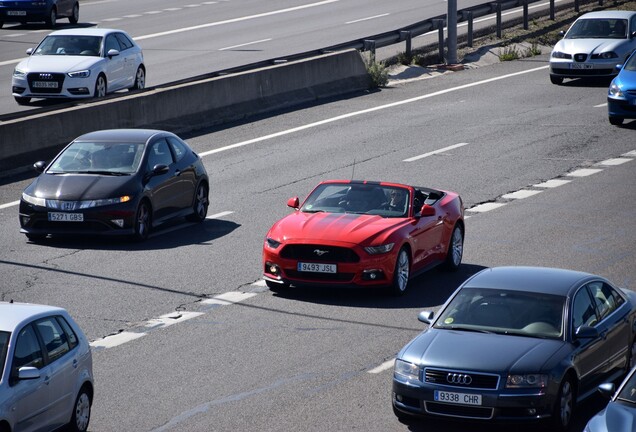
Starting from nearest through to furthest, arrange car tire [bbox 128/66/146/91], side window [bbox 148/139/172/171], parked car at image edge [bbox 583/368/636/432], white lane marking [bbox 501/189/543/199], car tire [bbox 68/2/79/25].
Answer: parked car at image edge [bbox 583/368/636/432], side window [bbox 148/139/172/171], white lane marking [bbox 501/189/543/199], car tire [bbox 128/66/146/91], car tire [bbox 68/2/79/25]

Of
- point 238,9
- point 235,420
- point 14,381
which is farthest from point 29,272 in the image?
point 238,9

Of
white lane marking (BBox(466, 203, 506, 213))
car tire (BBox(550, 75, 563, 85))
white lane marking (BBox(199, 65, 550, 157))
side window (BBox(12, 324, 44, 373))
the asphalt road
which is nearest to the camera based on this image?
side window (BBox(12, 324, 44, 373))

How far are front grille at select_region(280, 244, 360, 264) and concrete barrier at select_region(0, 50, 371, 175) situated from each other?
9399 millimetres

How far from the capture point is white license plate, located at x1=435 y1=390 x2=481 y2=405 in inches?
413

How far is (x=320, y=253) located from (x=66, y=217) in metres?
4.48

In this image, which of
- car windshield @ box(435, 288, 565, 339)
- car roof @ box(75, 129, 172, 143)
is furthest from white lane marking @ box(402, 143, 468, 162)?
car windshield @ box(435, 288, 565, 339)

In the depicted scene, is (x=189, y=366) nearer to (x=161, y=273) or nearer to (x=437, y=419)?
(x=437, y=419)

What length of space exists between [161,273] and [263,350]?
12.9 feet

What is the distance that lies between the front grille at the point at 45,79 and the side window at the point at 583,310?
1956 centimetres

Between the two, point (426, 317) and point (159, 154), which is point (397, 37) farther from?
point (426, 317)

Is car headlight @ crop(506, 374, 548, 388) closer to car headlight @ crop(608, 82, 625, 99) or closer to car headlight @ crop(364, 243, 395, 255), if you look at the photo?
car headlight @ crop(364, 243, 395, 255)

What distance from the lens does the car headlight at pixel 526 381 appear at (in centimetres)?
1052

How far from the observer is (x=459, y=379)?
10594mm

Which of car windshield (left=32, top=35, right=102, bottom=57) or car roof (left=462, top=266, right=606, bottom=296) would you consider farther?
car windshield (left=32, top=35, right=102, bottom=57)
